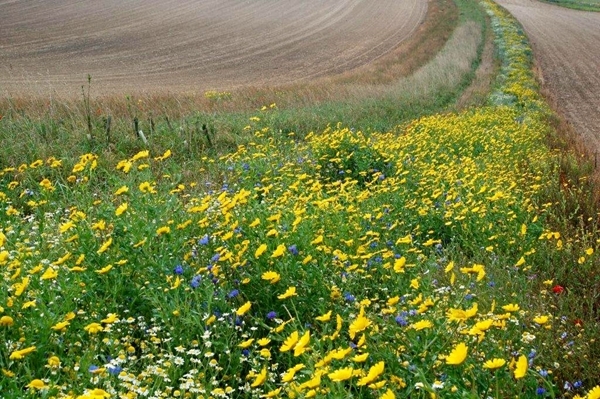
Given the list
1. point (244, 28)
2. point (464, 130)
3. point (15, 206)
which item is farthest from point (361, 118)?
point (244, 28)

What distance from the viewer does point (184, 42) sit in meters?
29.0

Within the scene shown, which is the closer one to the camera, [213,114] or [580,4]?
[213,114]

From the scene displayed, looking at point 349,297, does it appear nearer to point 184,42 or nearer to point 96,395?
point 96,395

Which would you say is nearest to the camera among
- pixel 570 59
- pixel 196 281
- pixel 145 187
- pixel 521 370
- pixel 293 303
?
pixel 521 370

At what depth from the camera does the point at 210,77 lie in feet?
75.8

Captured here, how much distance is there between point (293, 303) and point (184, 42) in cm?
2769

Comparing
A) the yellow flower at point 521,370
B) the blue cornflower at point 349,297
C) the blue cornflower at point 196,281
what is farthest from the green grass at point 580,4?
the yellow flower at point 521,370

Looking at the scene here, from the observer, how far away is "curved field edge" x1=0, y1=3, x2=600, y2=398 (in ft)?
8.11

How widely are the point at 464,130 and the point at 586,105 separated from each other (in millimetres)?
9442

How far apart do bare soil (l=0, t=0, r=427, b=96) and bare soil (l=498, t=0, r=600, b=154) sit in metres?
7.24

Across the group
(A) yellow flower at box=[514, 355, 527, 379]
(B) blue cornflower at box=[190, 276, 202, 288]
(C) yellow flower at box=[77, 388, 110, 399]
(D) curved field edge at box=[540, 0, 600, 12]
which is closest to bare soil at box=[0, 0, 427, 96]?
(B) blue cornflower at box=[190, 276, 202, 288]

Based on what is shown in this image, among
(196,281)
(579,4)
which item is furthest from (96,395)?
(579,4)

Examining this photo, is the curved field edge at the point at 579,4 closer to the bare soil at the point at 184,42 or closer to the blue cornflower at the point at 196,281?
the bare soil at the point at 184,42

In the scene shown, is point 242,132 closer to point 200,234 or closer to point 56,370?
point 200,234
